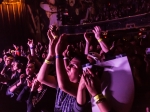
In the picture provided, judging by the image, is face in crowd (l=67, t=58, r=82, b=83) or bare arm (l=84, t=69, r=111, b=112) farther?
face in crowd (l=67, t=58, r=82, b=83)

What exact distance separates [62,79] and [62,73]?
4 centimetres

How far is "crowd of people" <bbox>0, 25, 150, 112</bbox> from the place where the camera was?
1.69 meters

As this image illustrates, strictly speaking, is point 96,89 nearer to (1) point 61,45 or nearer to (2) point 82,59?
(1) point 61,45

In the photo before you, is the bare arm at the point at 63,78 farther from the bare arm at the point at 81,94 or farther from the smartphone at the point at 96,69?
the smartphone at the point at 96,69

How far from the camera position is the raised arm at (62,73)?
189 centimetres

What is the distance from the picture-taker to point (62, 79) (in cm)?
190

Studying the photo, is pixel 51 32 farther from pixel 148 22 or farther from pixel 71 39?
pixel 71 39

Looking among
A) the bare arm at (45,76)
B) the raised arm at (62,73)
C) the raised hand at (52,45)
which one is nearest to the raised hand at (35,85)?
the bare arm at (45,76)

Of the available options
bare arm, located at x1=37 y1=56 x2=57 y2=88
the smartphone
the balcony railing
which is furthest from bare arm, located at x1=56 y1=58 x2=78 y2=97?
the balcony railing

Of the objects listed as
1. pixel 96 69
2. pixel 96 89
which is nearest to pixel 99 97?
pixel 96 89

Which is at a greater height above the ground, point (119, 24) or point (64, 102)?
point (119, 24)

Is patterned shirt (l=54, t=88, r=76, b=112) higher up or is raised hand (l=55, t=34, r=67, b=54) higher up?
raised hand (l=55, t=34, r=67, b=54)

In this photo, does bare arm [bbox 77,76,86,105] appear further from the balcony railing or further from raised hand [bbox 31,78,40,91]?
the balcony railing

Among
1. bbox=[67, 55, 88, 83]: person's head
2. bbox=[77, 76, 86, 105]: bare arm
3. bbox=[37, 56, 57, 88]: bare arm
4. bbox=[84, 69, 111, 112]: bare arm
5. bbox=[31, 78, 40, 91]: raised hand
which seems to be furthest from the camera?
bbox=[31, 78, 40, 91]: raised hand
